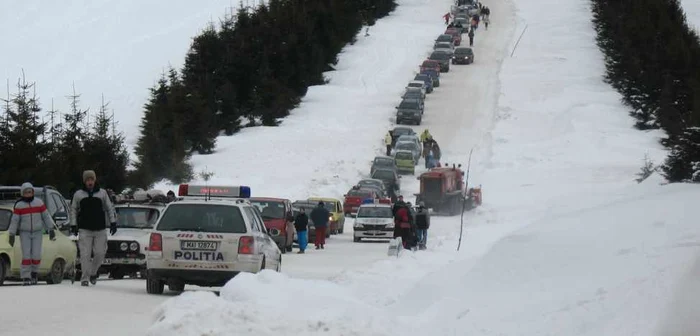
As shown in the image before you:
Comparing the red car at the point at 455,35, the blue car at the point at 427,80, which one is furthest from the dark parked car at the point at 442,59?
the red car at the point at 455,35

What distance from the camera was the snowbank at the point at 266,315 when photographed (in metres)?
12.6

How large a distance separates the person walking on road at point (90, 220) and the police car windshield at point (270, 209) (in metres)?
16.0

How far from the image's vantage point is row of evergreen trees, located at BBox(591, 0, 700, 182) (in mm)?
70188

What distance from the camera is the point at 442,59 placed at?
317 ft

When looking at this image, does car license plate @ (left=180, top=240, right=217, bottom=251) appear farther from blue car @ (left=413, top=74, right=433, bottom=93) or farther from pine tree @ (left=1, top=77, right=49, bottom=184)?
blue car @ (left=413, top=74, right=433, bottom=93)

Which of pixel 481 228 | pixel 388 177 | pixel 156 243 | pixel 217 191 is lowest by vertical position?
pixel 481 228

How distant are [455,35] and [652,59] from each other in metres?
29.6

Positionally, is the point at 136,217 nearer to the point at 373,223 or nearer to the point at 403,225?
the point at 403,225

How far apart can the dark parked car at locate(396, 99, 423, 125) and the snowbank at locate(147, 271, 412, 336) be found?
6350cm

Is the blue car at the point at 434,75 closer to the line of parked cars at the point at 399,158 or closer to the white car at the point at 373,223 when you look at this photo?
the line of parked cars at the point at 399,158

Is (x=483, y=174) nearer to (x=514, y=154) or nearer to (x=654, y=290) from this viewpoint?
(x=514, y=154)

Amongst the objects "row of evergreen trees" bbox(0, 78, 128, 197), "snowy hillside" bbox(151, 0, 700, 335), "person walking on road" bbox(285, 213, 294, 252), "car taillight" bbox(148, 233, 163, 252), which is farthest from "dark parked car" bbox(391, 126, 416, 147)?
"car taillight" bbox(148, 233, 163, 252)

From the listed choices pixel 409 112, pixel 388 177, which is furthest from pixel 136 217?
pixel 409 112

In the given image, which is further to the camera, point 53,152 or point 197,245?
point 53,152
